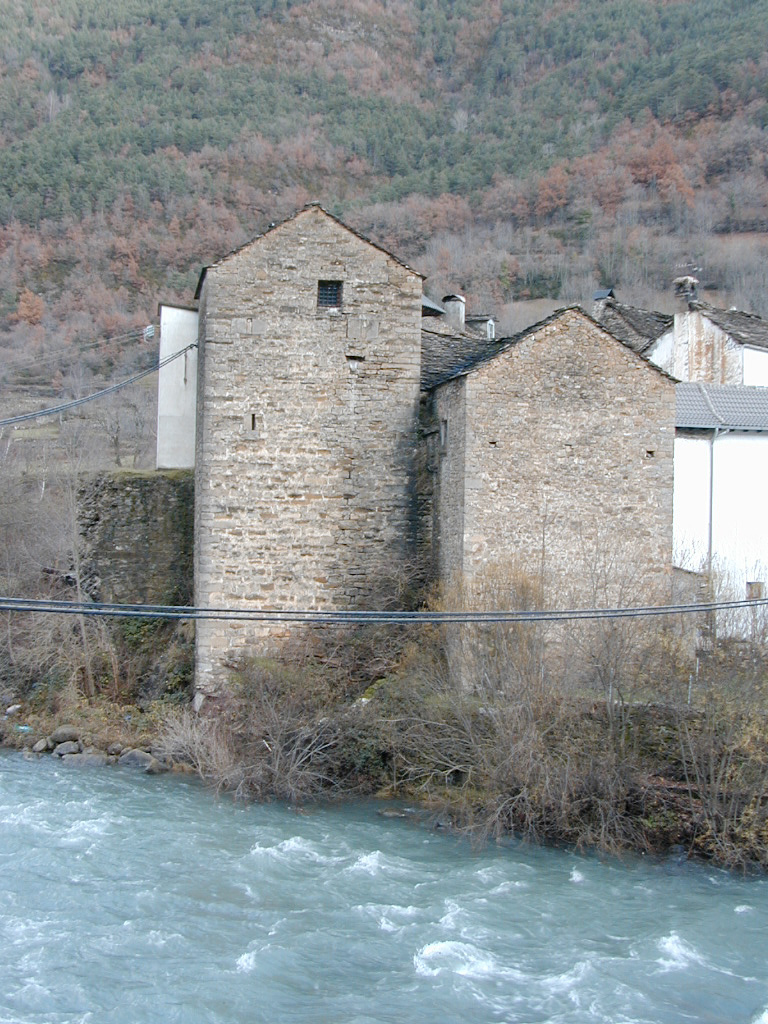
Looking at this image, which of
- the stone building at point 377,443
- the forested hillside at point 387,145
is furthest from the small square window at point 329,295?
the forested hillside at point 387,145

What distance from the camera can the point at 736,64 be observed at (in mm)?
91500

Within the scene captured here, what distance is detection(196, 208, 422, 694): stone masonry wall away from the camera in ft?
67.2

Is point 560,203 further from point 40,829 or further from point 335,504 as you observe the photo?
point 40,829

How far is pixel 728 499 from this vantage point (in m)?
25.0

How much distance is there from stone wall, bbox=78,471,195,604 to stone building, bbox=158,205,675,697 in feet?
12.1

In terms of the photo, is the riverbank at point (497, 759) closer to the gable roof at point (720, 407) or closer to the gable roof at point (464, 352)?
the gable roof at point (464, 352)

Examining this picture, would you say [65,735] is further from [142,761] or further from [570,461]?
[570,461]

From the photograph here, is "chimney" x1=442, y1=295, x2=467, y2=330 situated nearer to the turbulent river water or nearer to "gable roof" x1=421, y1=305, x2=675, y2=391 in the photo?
"gable roof" x1=421, y1=305, x2=675, y2=391

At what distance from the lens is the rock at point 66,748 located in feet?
69.9

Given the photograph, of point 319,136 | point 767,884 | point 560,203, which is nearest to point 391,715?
point 767,884

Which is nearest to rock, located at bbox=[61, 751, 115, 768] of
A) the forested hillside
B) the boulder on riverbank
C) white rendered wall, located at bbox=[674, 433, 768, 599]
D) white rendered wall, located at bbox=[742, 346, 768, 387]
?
the boulder on riverbank

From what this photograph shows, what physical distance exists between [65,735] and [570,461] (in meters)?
11.2

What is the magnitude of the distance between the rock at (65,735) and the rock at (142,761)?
1.59m

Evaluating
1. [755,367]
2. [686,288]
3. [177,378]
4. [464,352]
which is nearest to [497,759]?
[464,352]
